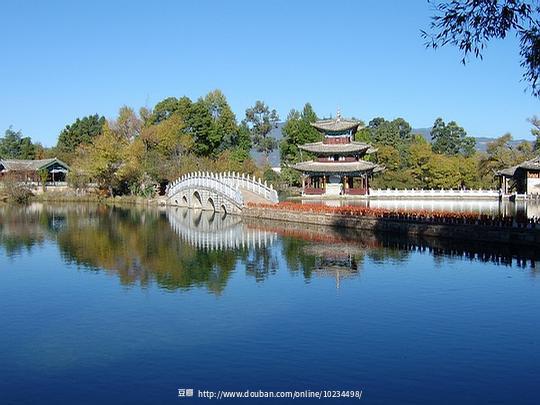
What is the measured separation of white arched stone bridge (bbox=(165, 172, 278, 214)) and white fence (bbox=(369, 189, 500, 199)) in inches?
678

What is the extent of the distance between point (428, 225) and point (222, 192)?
19.4 meters

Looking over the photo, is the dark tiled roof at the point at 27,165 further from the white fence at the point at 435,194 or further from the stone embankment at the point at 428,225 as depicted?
the stone embankment at the point at 428,225

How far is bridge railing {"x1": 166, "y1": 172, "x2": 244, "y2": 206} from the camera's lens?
43312 mm

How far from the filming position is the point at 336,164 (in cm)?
5866

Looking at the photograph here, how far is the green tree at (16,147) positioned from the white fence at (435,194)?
1937 inches

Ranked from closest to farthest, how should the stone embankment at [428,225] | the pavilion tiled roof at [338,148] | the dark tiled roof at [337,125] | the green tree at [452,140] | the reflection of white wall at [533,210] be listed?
the stone embankment at [428,225]
the reflection of white wall at [533,210]
the pavilion tiled roof at [338,148]
the dark tiled roof at [337,125]
the green tree at [452,140]

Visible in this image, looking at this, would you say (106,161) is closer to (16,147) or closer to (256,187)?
(256,187)

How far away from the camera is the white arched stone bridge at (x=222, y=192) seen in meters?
43.0

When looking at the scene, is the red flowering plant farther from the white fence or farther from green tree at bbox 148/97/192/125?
green tree at bbox 148/97/192/125

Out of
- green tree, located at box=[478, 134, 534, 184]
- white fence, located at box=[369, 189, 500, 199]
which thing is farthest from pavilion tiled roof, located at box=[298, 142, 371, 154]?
green tree, located at box=[478, 134, 534, 184]

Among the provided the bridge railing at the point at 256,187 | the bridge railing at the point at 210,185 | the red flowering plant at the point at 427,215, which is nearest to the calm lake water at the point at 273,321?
the red flowering plant at the point at 427,215

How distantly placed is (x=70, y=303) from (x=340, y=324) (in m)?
7.17

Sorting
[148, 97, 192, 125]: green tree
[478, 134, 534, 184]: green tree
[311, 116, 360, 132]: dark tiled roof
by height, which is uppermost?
[148, 97, 192, 125]: green tree

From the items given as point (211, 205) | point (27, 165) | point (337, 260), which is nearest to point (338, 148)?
point (211, 205)
